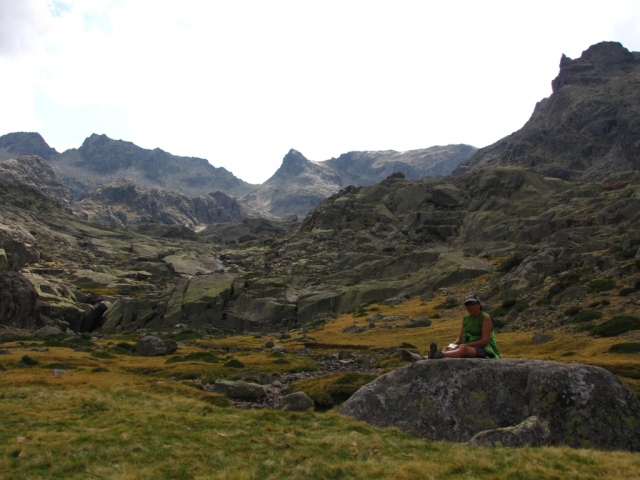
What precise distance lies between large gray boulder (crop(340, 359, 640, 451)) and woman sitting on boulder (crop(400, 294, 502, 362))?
1.32 ft

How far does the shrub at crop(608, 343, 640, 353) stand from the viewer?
33500 millimetres

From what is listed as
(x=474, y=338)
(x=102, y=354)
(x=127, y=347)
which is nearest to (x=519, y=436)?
(x=474, y=338)

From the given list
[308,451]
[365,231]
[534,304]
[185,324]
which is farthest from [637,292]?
[365,231]

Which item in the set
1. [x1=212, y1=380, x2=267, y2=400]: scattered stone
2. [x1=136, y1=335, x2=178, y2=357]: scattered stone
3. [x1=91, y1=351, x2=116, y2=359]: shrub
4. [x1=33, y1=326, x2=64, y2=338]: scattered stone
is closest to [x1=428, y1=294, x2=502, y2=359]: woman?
[x1=212, y1=380, x2=267, y2=400]: scattered stone

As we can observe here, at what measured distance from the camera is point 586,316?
44062mm

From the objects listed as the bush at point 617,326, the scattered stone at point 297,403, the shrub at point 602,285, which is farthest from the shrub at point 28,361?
the shrub at point 602,285

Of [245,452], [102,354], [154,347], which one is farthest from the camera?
[154,347]

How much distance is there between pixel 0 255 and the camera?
318ft

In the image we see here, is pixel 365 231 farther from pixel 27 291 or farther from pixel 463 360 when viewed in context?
pixel 463 360

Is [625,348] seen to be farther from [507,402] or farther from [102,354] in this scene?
[102,354]

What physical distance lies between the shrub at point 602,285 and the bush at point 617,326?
31.8ft

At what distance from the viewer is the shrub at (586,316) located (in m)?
43.4

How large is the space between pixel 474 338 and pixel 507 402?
107 inches

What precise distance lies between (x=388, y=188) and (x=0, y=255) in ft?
447
